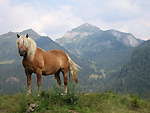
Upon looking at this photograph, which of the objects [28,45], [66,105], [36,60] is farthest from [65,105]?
[28,45]

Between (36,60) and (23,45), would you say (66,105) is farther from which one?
(23,45)

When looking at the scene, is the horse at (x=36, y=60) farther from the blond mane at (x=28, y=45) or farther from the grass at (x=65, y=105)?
the grass at (x=65, y=105)

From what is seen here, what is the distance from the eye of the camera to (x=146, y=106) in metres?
7.54

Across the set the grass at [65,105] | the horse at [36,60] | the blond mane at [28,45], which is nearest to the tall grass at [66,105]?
the grass at [65,105]

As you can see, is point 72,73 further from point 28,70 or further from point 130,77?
point 130,77

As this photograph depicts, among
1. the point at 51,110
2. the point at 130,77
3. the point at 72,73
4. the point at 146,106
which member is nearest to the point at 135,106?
the point at 146,106

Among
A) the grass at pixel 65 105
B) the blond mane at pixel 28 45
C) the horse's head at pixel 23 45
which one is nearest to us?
the grass at pixel 65 105

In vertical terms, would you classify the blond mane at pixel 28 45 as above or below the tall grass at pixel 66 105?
above

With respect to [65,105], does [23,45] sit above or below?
above

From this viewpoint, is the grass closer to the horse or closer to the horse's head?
the horse

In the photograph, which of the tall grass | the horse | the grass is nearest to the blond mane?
the horse

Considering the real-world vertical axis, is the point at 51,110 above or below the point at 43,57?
below

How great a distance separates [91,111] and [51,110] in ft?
5.83

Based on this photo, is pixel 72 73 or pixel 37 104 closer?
pixel 37 104
